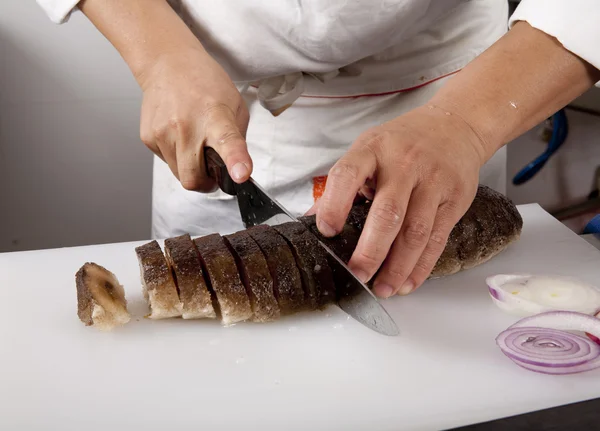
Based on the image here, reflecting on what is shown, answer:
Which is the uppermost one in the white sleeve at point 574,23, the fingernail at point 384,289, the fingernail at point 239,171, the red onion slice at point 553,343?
the white sleeve at point 574,23

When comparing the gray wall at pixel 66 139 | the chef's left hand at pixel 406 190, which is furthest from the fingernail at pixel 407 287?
the gray wall at pixel 66 139

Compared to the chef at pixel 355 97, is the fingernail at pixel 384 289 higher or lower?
lower

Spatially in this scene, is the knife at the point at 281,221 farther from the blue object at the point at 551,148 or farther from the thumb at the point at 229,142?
the blue object at the point at 551,148

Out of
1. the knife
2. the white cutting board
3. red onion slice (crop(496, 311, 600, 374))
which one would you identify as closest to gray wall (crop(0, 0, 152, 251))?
the white cutting board

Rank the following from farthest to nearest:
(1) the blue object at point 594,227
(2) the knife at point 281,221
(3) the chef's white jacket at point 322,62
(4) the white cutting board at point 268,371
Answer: (1) the blue object at point 594,227
(3) the chef's white jacket at point 322,62
(2) the knife at point 281,221
(4) the white cutting board at point 268,371

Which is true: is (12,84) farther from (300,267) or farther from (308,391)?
(308,391)

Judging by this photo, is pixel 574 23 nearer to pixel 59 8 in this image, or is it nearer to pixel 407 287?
pixel 407 287

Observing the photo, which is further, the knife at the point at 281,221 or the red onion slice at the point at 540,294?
the red onion slice at the point at 540,294
